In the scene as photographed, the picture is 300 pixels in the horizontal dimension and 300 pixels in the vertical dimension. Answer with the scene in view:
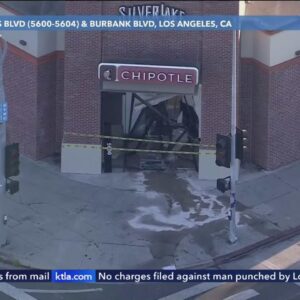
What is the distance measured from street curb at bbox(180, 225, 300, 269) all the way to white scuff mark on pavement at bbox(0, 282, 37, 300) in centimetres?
368

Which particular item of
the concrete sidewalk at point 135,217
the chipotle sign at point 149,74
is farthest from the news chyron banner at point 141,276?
the chipotle sign at point 149,74

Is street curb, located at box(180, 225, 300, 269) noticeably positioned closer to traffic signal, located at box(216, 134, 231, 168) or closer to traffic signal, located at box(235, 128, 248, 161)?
traffic signal, located at box(216, 134, 231, 168)

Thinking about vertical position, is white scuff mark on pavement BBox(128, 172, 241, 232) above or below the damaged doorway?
below

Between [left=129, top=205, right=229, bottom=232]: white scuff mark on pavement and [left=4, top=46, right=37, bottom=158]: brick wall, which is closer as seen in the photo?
[left=129, top=205, right=229, bottom=232]: white scuff mark on pavement

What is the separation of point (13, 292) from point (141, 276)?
2.71 meters

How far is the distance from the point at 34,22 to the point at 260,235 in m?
7.44

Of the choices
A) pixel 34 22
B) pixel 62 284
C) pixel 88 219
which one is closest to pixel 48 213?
pixel 88 219

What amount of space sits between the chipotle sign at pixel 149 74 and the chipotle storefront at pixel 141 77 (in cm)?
3

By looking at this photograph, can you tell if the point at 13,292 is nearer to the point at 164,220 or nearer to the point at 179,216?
the point at 164,220

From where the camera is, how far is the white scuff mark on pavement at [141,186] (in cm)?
2298

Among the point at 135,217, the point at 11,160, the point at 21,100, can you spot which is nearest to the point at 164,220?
the point at 135,217

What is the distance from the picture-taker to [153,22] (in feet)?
72.8

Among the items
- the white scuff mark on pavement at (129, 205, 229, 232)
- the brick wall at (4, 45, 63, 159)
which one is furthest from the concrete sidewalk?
the brick wall at (4, 45, 63, 159)

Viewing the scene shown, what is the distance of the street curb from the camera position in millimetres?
19109
